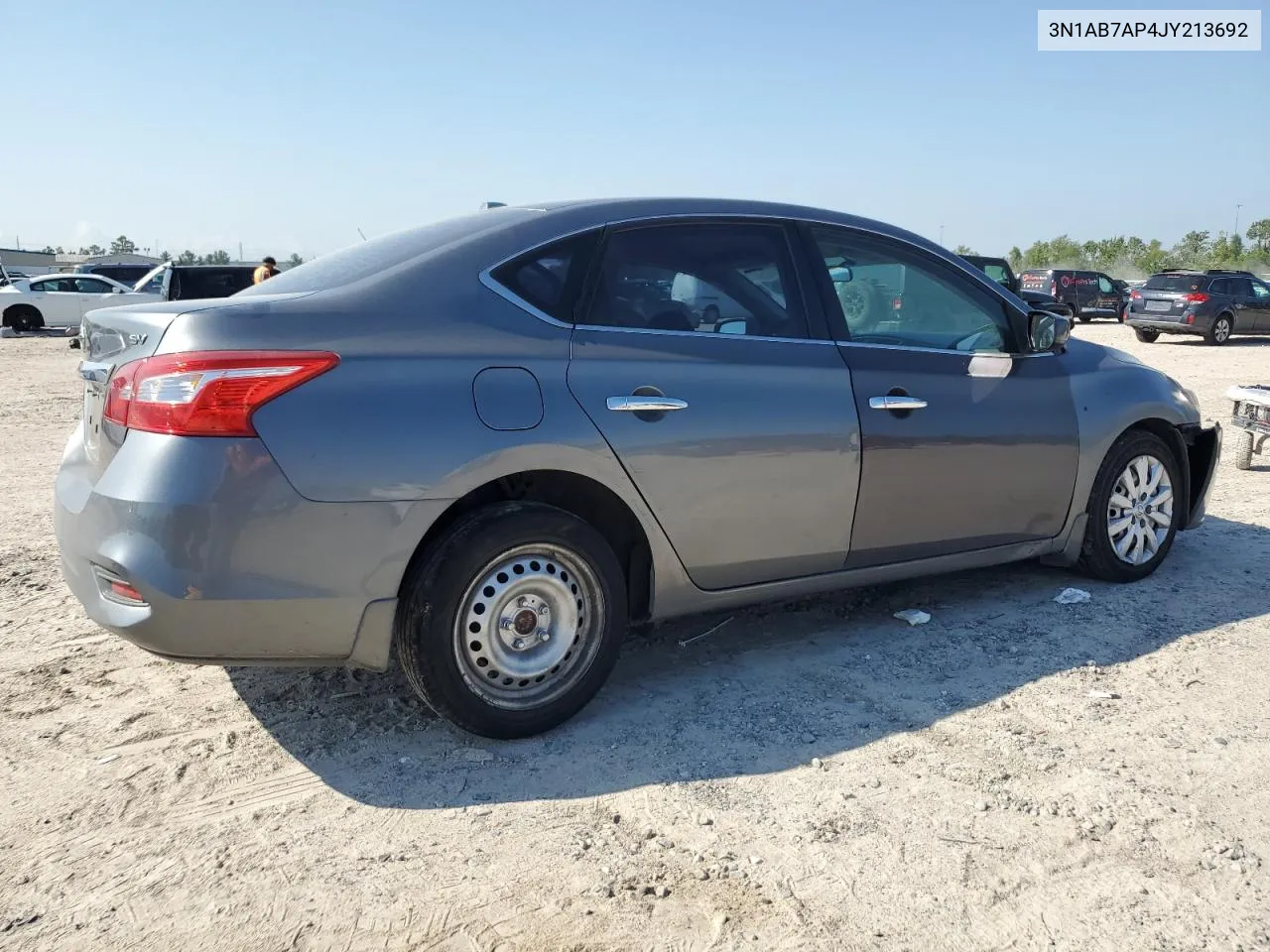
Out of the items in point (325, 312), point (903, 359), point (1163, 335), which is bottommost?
point (1163, 335)

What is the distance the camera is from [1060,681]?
390 cm

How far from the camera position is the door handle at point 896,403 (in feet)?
13.2

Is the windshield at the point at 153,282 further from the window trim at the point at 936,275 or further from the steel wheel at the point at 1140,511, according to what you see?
the steel wheel at the point at 1140,511

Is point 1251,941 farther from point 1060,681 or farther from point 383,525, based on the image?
point 383,525

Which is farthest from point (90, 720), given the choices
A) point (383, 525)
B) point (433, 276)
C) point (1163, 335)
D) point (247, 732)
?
point (1163, 335)

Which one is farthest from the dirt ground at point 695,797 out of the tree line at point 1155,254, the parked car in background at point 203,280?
the tree line at point 1155,254

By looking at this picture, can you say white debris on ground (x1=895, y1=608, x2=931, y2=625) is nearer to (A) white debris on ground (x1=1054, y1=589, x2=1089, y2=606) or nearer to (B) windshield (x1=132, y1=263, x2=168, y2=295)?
(A) white debris on ground (x1=1054, y1=589, x2=1089, y2=606)

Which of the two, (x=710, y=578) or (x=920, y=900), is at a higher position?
(x=710, y=578)

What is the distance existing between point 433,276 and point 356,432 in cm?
62

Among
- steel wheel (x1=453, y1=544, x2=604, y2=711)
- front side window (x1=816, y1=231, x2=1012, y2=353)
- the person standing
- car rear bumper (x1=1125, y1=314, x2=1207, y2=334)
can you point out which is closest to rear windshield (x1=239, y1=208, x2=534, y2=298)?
steel wheel (x1=453, y1=544, x2=604, y2=711)

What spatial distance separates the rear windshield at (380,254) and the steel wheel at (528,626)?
1.05m

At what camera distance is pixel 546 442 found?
3.27 meters

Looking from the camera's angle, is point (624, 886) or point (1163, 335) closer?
point (624, 886)

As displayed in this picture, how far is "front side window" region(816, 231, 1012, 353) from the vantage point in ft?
13.6
